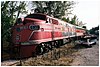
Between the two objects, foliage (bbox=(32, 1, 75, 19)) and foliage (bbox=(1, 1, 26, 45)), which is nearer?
foliage (bbox=(1, 1, 26, 45))

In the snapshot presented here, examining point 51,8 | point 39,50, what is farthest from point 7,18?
point 51,8

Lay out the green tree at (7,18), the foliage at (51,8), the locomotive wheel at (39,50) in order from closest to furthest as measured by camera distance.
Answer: the locomotive wheel at (39,50), the green tree at (7,18), the foliage at (51,8)

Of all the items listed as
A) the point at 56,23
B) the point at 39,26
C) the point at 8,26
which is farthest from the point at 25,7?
the point at 39,26

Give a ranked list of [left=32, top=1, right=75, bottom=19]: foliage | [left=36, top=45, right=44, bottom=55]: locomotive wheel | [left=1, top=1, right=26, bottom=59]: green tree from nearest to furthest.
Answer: [left=36, top=45, right=44, bottom=55]: locomotive wheel → [left=1, top=1, right=26, bottom=59]: green tree → [left=32, top=1, right=75, bottom=19]: foliage

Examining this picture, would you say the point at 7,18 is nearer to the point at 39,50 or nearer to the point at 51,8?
the point at 39,50

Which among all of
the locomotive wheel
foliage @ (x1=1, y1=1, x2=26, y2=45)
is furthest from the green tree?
the locomotive wheel

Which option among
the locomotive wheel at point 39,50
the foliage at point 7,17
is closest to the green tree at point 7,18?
the foliage at point 7,17

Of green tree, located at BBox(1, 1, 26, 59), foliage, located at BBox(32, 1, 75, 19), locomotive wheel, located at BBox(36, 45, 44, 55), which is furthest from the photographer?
foliage, located at BBox(32, 1, 75, 19)

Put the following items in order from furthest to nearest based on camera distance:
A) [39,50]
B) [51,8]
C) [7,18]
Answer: [51,8]
[7,18]
[39,50]

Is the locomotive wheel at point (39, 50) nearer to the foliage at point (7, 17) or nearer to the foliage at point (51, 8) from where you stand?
the foliage at point (7, 17)

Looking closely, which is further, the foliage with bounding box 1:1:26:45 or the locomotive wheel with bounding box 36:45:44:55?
the foliage with bounding box 1:1:26:45

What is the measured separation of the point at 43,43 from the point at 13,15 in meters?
6.80

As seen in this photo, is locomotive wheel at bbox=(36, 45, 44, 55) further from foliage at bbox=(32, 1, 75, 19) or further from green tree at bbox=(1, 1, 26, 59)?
foliage at bbox=(32, 1, 75, 19)

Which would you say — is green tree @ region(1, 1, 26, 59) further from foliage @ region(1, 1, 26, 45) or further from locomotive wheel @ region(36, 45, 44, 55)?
locomotive wheel @ region(36, 45, 44, 55)
